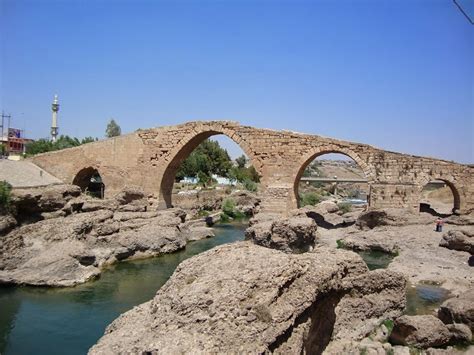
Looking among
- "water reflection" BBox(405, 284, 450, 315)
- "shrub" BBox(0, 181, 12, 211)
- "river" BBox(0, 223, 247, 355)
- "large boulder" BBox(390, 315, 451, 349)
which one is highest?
"shrub" BBox(0, 181, 12, 211)

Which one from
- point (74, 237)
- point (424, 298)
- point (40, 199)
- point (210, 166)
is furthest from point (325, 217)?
point (210, 166)

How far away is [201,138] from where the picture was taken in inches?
794

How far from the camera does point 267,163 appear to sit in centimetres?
1847

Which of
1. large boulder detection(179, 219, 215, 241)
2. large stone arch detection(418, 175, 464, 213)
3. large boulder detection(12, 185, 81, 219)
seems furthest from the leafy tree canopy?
large boulder detection(12, 185, 81, 219)

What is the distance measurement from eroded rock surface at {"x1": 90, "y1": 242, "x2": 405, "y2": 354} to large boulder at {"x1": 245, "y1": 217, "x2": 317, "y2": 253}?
6.75 metres

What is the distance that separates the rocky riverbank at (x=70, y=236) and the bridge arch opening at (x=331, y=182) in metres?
6.72

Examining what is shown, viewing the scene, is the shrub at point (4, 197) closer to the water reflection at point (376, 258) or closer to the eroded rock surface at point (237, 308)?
the eroded rock surface at point (237, 308)

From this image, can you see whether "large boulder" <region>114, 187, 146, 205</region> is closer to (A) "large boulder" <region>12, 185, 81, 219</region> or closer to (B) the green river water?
(A) "large boulder" <region>12, 185, 81, 219</region>

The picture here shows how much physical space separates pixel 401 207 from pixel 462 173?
279 cm

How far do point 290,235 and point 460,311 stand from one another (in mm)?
5593

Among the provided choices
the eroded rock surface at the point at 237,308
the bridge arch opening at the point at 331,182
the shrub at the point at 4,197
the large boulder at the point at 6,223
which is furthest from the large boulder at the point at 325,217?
the eroded rock surface at the point at 237,308

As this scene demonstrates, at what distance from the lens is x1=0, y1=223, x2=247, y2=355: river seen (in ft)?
24.8

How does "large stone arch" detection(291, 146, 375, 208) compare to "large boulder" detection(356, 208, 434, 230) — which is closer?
"large boulder" detection(356, 208, 434, 230)

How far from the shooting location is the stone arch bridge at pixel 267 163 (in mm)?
17156
